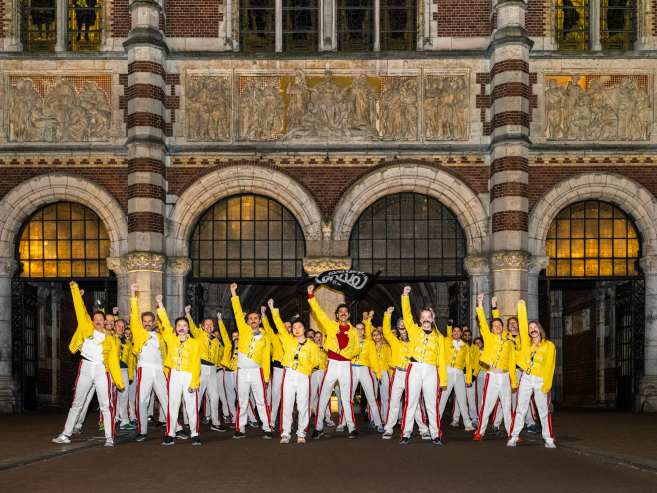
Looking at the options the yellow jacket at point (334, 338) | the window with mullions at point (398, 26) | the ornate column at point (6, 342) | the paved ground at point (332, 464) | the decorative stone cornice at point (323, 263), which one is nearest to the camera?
the paved ground at point (332, 464)

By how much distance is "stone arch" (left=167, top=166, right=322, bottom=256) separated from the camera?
2017 cm

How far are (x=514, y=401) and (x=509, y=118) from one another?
7.02 meters

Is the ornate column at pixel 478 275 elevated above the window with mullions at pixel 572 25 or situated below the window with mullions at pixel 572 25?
below

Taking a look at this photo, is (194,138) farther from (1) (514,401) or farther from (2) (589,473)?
(2) (589,473)

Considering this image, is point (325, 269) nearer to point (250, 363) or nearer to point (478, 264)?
point (478, 264)

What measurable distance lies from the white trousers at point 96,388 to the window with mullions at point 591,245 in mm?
11216

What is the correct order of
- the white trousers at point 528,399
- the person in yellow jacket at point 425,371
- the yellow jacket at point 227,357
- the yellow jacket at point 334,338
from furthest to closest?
the yellow jacket at point 227,357, the yellow jacket at point 334,338, the person in yellow jacket at point 425,371, the white trousers at point 528,399

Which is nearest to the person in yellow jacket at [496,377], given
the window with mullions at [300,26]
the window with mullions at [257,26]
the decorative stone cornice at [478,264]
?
the decorative stone cornice at [478,264]

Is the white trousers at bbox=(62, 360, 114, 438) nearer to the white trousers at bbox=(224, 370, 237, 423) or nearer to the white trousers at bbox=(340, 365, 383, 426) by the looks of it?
the white trousers at bbox=(340, 365, 383, 426)

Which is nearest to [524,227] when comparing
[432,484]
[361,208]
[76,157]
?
[361,208]

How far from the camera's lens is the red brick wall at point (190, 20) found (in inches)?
806

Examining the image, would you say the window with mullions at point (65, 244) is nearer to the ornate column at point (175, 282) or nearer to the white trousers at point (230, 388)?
the ornate column at point (175, 282)

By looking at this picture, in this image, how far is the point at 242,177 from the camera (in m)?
20.3

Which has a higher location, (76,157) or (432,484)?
(76,157)
